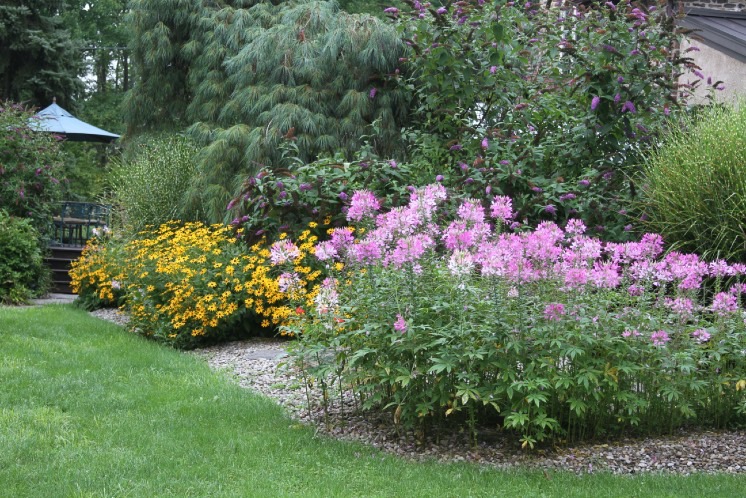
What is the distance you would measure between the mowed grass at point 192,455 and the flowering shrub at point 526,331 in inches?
14.2

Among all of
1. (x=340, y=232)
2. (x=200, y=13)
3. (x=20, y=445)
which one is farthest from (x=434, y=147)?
(x=200, y=13)

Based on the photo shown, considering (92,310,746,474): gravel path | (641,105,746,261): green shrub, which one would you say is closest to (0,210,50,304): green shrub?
(92,310,746,474): gravel path

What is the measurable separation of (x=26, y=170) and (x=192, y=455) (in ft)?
29.7

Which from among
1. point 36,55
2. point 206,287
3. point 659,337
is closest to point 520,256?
point 659,337

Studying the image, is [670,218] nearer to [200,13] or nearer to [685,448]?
[685,448]

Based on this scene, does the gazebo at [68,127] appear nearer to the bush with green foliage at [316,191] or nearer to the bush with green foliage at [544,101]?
the bush with green foliage at [316,191]

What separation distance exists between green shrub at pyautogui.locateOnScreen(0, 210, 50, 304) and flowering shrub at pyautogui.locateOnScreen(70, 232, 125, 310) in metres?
0.74

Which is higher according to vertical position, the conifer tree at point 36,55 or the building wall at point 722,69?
the conifer tree at point 36,55

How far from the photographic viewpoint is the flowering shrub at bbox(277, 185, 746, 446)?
13.5 feet

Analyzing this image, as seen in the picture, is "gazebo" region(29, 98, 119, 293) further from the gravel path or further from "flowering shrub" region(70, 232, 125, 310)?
the gravel path

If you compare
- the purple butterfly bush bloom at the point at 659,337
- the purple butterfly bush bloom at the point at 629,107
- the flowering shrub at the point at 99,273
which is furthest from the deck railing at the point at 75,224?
the purple butterfly bush bloom at the point at 659,337

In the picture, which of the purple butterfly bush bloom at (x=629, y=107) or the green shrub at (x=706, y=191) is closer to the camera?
the green shrub at (x=706, y=191)

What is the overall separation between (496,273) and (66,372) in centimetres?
361

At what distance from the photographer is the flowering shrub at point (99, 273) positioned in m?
9.73
